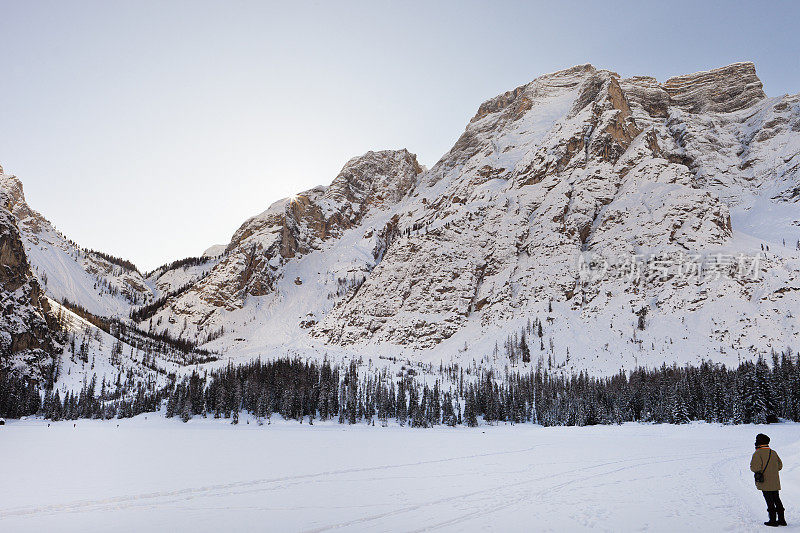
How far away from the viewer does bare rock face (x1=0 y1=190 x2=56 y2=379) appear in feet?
470

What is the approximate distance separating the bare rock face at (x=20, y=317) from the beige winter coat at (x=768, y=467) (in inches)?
6924

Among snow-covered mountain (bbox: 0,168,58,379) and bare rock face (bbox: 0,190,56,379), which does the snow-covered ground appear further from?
Answer: snow-covered mountain (bbox: 0,168,58,379)

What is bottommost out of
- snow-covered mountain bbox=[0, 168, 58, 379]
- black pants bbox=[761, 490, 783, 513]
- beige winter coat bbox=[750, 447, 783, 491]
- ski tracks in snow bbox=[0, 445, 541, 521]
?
ski tracks in snow bbox=[0, 445, 541, 521]

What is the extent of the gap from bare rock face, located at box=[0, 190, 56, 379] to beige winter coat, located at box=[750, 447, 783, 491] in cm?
17587

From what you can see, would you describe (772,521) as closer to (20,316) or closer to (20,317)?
(20,317)

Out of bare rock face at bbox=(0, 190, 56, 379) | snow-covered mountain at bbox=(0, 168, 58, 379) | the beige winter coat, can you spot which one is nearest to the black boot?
the beige winter coat

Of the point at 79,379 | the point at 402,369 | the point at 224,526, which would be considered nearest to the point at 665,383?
the point at 402,369

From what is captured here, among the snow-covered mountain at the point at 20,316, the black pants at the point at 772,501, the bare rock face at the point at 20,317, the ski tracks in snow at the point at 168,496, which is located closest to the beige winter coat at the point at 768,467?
the black pants at the point at 772,501

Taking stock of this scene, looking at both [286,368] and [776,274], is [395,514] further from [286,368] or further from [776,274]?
[776,274]

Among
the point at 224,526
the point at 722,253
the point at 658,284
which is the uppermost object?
the point at 722,253

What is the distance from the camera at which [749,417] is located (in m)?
82.9

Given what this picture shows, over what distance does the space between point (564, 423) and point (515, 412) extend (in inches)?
572

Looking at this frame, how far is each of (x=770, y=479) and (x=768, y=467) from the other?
0.34m

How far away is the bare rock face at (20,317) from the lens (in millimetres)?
143125
